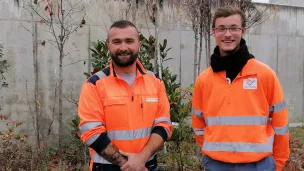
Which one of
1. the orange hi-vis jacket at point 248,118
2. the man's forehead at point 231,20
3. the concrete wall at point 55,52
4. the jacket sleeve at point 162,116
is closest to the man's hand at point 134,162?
the jacket sleeve at point 162,116

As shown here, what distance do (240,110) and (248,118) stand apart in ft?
0.28

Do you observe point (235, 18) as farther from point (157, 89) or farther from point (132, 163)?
point (132, 163)

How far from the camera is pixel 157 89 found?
9.53ft

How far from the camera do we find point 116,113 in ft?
8.70

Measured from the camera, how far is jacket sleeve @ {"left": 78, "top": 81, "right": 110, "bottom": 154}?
2574 millimetres

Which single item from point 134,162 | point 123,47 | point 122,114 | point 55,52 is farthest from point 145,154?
point 55,52

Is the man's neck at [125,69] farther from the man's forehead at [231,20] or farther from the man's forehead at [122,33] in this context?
the man's forehead at [231,20]

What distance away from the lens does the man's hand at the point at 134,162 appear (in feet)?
8.46

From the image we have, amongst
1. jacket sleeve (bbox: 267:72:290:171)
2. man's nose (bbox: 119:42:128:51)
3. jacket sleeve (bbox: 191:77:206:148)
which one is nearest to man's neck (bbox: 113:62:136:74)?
man's nose (bbox: 119:42:128:51)

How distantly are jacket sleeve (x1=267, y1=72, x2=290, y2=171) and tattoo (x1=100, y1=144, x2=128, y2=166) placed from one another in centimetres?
123

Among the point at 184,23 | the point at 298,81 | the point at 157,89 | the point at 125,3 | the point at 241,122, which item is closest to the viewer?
the point at 241,122

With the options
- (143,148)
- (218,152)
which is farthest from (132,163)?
(218,152)

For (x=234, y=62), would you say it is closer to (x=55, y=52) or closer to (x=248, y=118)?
(x=248, y=118)

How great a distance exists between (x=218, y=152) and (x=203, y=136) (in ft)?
1.34
